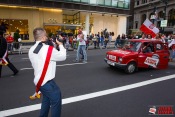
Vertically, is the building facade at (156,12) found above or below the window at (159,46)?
above

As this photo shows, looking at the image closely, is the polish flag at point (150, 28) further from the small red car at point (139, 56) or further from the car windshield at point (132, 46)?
the car windshield at point (132, 46)

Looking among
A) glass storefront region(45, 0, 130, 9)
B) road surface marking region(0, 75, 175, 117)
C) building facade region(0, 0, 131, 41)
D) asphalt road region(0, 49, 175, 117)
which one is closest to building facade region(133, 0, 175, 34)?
glass storefront region(45, 0, 130, 9)

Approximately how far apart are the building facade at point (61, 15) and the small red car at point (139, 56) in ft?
49.9

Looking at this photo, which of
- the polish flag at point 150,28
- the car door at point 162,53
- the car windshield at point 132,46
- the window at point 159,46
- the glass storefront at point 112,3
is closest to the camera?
the car windshield at point 132,46

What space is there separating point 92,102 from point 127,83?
7.51ft

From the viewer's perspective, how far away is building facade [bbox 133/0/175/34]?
4462 centimetres

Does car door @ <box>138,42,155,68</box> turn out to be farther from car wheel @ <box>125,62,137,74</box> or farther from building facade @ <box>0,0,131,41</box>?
building facade @ <box>0,0,131,41</box>

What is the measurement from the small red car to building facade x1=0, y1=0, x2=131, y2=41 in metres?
15.2

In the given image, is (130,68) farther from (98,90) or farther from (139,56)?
(98,90)

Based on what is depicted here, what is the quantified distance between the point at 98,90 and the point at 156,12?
44.0 meters

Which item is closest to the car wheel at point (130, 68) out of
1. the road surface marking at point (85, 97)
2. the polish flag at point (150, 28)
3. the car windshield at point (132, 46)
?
the car windshield at point (132, 46)

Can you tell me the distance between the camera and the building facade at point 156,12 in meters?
44.6

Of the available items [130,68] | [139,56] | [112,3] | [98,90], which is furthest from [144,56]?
[112,3]

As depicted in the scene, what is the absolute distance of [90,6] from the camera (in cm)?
2644
